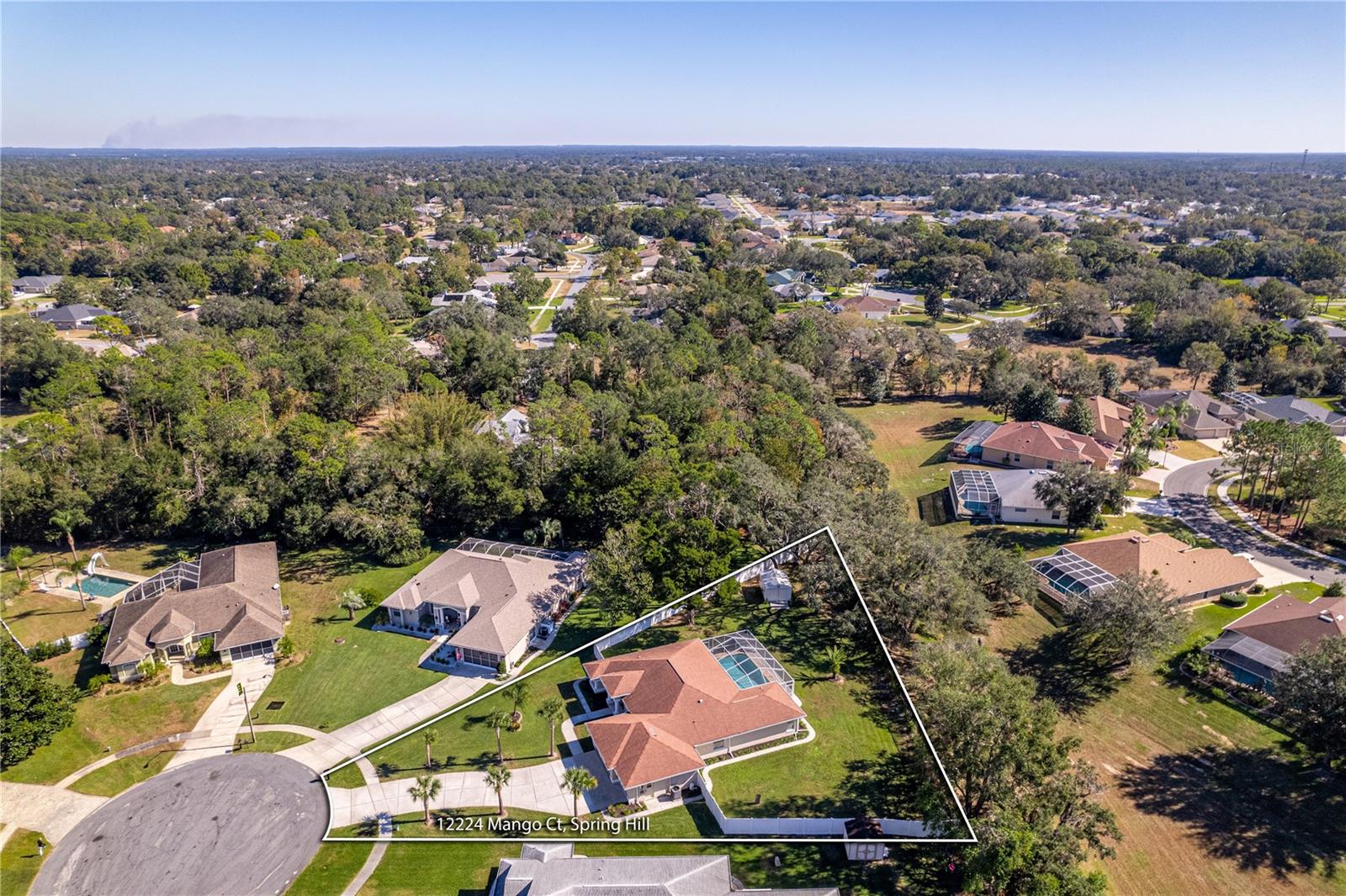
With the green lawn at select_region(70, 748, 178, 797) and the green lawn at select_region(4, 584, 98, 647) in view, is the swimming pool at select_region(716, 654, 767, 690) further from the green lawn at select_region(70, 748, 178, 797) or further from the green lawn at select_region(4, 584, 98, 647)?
the green lawn at select_region(4, 584, 98, 647)

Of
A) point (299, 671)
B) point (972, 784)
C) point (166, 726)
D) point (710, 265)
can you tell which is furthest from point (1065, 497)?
point (710, 265)

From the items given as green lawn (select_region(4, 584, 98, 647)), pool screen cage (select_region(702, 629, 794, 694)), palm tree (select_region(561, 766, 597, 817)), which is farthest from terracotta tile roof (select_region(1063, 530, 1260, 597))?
green lawn (select_region(4, 584, 98, 647))

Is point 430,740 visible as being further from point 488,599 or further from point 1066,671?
point 1066,671

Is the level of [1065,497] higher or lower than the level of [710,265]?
lower

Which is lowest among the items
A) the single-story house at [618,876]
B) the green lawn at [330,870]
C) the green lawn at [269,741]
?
the green lawn at [269,741]

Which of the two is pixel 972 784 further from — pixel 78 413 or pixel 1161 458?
pixel 78 413

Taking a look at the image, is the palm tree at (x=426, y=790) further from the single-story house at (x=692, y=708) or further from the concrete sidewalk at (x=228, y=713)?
the concrete sidewalk at (x=228, y=713)

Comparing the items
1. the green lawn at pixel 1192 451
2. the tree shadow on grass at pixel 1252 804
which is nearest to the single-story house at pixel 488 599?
the tree shadow on grass at pixel 1252 804
